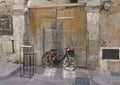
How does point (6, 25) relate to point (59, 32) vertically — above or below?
above

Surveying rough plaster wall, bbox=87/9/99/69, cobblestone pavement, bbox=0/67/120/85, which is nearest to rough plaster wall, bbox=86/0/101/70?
rough plaster wall, bbox=87/9/99/69

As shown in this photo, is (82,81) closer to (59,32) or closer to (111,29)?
(111,29)

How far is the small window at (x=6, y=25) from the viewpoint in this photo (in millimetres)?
11008

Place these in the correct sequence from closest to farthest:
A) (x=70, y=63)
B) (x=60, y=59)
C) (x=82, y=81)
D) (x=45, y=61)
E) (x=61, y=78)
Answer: (x=82, y=81)
(x=61, y=78)
(x=70, y=63)
(x=60, y=59)
(x=45, y=61)

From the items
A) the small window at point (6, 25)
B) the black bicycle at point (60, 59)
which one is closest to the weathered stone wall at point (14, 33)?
the small window at point (6, 25)

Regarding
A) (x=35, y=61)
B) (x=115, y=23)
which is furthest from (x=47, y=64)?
(x=115, y=23)

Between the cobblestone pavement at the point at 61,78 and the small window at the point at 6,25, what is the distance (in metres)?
2.17

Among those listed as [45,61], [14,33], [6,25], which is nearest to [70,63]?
[45,61]

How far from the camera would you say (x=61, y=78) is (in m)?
9.19

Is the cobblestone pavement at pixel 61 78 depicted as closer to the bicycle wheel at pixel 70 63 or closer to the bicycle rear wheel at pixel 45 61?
the bicycle wheel at pixel 70 63

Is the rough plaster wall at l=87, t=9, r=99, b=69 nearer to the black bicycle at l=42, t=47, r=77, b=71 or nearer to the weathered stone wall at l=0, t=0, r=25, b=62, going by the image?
the black bicycle at l=42, t=47, r=77, b=71

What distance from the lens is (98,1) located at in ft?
32.7

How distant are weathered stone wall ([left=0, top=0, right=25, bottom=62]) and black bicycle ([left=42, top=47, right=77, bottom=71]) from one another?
4.08 feet

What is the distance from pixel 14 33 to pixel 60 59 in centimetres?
230
